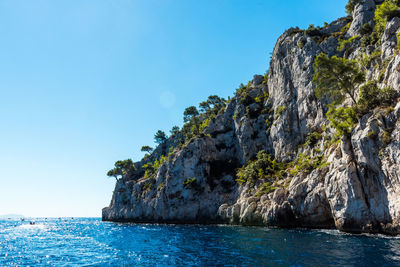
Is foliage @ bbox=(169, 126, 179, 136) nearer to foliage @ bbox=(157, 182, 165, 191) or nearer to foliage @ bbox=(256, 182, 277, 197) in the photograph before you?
foliage @ bbox=(157, 182, 165, 191)

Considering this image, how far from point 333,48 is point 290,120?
21295 mm

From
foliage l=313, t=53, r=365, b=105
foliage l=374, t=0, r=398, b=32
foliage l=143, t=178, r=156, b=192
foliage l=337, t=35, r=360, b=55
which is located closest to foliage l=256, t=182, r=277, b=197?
foliage l=313, t=53, r=365, b=105

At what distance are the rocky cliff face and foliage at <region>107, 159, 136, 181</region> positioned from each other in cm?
623

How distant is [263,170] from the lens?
60875 millimetres

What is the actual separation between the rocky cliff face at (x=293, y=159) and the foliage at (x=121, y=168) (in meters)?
6.23

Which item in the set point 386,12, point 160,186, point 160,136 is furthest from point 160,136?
point 386,12

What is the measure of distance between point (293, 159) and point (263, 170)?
780 centimetres

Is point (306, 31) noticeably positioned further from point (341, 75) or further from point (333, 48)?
point (341, 75)

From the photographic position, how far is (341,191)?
31422 mm

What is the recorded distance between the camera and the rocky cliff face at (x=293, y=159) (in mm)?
28422

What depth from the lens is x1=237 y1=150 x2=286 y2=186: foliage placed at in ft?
191

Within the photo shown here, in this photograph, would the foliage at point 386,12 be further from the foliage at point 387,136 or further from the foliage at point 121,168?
the foliage at point 121,168

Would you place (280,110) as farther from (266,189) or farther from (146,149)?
(146,149)

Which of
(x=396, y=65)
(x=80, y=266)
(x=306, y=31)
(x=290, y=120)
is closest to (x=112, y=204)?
(x=290, y=120)
